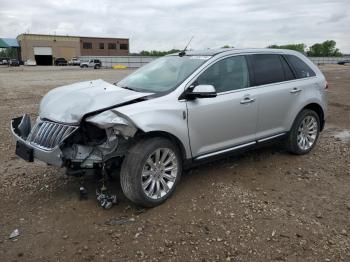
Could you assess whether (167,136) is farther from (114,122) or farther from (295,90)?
(295,90)

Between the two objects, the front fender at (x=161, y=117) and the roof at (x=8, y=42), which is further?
the roof at (x=8, y=42)

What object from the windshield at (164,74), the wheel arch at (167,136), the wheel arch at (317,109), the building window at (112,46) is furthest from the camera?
the building window at (112,46)

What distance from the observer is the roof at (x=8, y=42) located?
89062mm

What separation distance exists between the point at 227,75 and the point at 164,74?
84cm

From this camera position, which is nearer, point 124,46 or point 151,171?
point 151,171

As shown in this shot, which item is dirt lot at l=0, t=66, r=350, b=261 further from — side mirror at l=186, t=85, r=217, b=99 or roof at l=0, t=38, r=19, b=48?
roof at l=0, t=38, r=19, b=48

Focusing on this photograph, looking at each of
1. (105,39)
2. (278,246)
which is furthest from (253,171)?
(105,39)

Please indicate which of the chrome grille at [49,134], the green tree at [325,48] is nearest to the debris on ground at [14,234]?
the chrome grille at [49,134]

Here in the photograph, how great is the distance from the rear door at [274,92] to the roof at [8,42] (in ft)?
308

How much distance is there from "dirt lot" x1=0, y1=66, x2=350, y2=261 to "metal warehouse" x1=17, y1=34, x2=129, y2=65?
88211 mm

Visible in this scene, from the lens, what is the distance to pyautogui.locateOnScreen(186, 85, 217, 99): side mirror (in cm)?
434

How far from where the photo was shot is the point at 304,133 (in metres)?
6.22

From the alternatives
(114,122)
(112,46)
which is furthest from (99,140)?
(112,46)

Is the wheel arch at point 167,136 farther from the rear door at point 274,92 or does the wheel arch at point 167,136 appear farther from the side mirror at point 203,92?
the rear door at point 274,92
